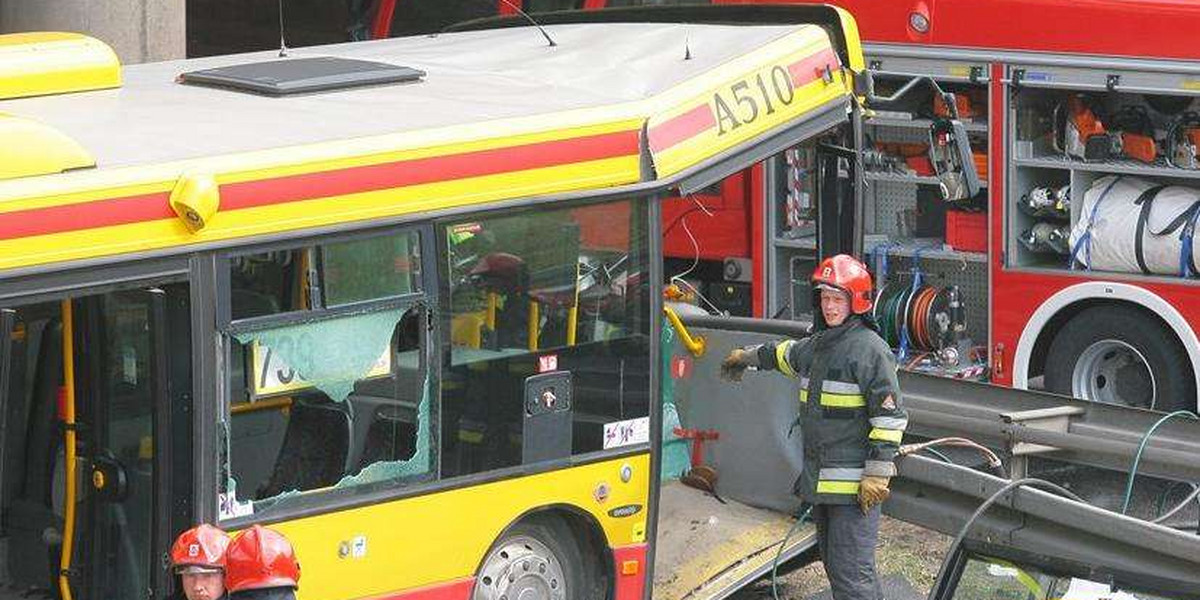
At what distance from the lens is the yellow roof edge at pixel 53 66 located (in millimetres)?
7090

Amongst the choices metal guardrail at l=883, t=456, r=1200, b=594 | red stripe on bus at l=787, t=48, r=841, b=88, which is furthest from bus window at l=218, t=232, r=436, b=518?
red stripe on bus at l=787, t=48, r=841, b=88

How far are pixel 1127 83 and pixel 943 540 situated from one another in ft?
9.22

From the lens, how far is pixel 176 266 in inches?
250

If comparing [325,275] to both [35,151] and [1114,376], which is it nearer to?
[35,151]

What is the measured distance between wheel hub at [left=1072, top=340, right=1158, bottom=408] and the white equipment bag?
484 millimetres

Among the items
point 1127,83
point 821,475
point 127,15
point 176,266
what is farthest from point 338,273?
point 127,15

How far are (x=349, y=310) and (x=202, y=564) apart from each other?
5.26 feet

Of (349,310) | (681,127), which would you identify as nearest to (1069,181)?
(681,127)

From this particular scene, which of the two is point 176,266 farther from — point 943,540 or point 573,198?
point 943,540

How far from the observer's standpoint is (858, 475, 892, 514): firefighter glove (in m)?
7.90

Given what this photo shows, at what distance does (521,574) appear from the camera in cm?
755

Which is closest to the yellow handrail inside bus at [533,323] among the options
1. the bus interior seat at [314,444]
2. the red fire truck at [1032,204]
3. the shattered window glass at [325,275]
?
the shattered window glass at [325,275]

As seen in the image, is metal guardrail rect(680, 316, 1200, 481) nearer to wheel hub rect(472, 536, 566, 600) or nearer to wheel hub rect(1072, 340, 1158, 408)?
wheel hub rect(472, 536, 566, 600)

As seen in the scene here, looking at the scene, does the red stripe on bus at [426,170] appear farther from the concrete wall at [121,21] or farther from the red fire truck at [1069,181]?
the concrete wall at [121,21]
